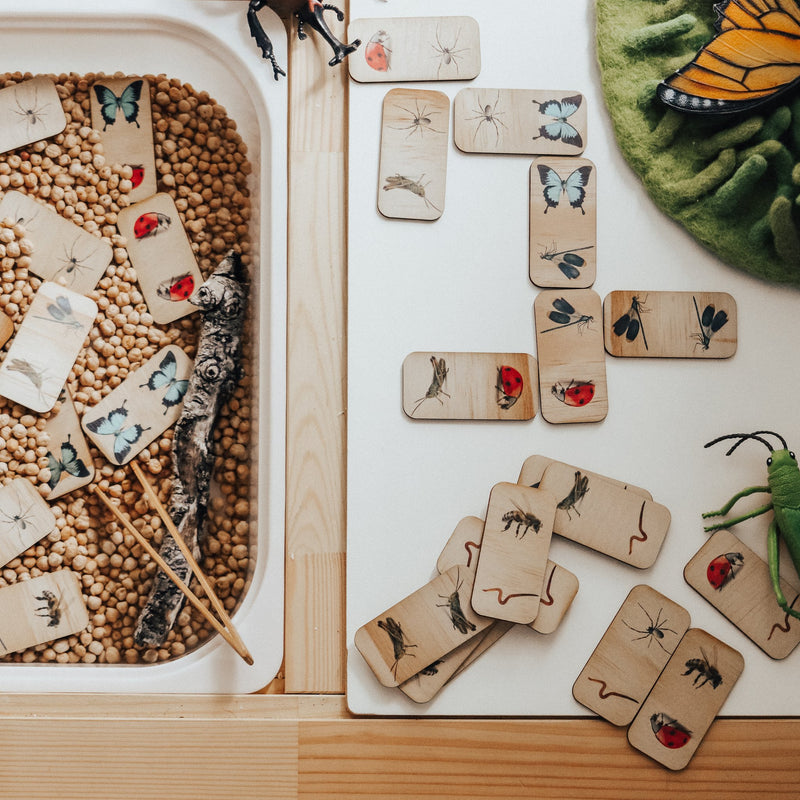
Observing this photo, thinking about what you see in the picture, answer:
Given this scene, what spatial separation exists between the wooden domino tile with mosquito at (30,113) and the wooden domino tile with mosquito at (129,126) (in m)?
0.06

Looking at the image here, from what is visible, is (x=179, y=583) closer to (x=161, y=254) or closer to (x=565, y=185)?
(x=161, y=254)


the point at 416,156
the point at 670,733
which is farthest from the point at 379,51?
the point at 670,733

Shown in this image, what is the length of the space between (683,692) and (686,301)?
53 centimetres

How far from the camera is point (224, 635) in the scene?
913 mm

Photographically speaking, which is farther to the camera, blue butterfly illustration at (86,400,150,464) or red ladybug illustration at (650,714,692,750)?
blue butterfly illustration at (86,400,150,464)

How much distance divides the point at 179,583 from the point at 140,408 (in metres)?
0.28

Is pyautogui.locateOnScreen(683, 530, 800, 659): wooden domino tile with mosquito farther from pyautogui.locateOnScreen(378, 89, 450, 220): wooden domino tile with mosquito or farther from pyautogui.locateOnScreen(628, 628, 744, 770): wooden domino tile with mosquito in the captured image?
pyautogui.locateOnScreen(378, 89, 450, 220): wooden domino tile with mosquito

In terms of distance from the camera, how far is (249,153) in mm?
1118

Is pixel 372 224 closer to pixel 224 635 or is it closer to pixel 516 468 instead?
pixel 516 468

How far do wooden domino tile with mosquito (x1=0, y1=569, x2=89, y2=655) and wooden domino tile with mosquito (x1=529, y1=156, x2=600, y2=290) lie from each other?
0.81m

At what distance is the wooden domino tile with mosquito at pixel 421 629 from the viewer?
91 centimetres

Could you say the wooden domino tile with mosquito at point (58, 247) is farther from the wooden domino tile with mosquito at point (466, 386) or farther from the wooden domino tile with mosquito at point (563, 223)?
the wooden domino tile with mosquito at point (563, 223)

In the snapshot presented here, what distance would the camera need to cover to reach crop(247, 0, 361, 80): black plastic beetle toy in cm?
96

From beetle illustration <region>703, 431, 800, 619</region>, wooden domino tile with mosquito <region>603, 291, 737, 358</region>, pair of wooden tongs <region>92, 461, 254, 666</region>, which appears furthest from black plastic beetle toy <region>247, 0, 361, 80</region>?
beetle illustration <region>703, 431, 800, 619</region>
